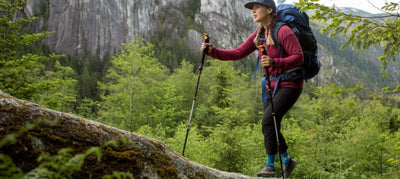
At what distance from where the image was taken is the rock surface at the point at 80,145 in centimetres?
153

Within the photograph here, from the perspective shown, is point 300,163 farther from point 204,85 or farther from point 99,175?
point 204,85

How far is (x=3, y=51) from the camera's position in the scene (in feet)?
25.5

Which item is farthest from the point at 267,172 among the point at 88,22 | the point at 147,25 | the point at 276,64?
the point at 147,25

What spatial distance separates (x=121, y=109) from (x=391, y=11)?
647 inches

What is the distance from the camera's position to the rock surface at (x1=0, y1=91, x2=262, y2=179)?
5.01 feet

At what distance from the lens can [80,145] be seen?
1.75m

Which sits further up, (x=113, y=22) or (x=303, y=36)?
(x=303, y=36)

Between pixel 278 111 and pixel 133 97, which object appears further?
pixel 133 97

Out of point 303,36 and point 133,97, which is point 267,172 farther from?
point 133,97

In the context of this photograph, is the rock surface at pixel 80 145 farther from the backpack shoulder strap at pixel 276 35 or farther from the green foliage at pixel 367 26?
the green foliage at pixel 367 26

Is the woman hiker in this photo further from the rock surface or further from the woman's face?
the rock surface

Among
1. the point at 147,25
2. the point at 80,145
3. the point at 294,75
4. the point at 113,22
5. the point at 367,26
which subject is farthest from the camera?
the point at 147,25

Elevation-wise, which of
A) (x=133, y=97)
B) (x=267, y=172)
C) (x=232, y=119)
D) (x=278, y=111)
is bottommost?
(x=133, y=97)

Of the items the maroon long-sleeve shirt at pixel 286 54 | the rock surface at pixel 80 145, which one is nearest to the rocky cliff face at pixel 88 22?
the maroon long-sleeve shirt at pixel 286 54
